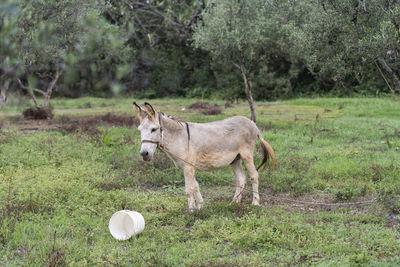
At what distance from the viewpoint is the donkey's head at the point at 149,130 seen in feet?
22.9

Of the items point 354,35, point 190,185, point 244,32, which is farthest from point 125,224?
point 244,32

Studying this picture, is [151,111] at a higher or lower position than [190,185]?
higher

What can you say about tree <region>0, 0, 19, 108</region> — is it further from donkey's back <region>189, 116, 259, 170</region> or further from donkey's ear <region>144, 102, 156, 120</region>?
donkey's back <region>189, 116, 259, 170</region>

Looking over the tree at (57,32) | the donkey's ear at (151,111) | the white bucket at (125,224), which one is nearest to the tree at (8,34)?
the tree at (57,32)

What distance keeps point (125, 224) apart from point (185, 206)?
1696 millimetres

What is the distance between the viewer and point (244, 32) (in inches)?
648

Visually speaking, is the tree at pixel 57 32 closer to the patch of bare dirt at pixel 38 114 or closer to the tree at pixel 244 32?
the patch of bare dirt at pixel 38 114

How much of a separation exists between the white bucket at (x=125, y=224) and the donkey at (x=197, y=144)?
1.03m

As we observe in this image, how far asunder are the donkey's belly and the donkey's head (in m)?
0.99

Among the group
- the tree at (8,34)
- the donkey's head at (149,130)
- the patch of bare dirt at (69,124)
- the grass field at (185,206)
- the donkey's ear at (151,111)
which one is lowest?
the patch of bare dirt at (69,124)

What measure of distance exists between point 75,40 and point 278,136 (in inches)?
313

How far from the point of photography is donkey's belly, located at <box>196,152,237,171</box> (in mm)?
7914

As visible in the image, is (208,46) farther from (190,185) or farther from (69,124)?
(190,185)

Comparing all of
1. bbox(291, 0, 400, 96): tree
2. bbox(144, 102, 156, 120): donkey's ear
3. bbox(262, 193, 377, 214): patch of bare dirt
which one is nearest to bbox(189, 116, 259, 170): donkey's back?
bbox(144, 102, 156, 120): donkey's ear
